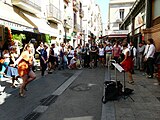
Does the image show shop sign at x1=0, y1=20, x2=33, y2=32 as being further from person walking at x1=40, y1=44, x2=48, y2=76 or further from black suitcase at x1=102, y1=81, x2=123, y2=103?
black suitcase at x1=102, y1=81, x2=123, y2=103

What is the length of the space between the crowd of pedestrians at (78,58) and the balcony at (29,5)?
373 cm

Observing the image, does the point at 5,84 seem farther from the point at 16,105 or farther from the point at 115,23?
the point at 115,23

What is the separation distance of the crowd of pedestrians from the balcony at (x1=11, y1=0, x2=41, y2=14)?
147 inches

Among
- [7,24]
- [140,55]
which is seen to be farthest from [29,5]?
[140,55]

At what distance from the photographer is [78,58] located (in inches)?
601

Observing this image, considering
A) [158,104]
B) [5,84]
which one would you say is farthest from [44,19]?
[158,104]

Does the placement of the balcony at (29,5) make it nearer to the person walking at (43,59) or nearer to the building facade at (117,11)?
the person walking at (43,59)

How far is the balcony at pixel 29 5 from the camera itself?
15.2 meters

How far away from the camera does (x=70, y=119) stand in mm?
4961

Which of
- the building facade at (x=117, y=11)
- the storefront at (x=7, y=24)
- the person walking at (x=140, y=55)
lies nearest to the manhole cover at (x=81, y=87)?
the person walking at (x=140, y=55)

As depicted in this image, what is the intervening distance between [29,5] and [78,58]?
5.73m

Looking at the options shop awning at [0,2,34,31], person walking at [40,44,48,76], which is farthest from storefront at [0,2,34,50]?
person walking at [40,44,48,76]

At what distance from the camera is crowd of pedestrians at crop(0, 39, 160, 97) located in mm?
7719

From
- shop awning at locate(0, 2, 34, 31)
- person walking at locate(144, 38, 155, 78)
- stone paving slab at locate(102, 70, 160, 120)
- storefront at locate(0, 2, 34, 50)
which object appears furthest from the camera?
storefront at locate(0, 2, 34, 50)
